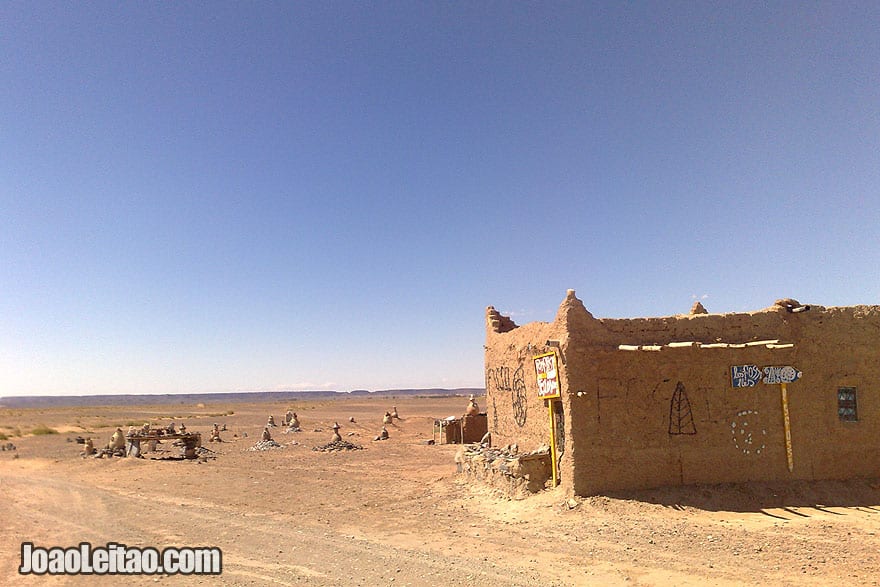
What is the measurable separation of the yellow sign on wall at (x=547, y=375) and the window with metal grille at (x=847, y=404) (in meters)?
6.78

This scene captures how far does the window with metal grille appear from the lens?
1383 centimetres

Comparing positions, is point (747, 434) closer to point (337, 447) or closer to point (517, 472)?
point (517, 472)

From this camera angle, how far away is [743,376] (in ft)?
44.2

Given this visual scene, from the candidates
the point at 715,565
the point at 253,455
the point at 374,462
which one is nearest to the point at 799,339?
the point at 715,565

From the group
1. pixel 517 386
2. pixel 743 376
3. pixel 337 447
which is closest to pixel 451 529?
pixel 517 386

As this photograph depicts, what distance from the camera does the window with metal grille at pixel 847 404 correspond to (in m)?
13.8

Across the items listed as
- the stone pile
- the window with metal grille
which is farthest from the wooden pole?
the stone pile

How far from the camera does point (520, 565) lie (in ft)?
31.3

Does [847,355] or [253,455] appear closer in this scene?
[847,355]

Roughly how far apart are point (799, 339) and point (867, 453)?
3083 mm

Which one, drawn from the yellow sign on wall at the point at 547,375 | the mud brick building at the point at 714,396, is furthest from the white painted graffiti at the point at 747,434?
the yellow sign on wall at the point at 547,375

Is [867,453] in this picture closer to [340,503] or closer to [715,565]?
[715,565]

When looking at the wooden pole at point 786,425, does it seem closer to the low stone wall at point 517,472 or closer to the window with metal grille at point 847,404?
the window with metal grille at point 847,404

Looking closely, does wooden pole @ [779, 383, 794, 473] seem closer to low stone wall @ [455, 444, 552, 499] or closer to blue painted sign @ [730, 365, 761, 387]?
blue painted sign @ [730, 365, 761, 387]
